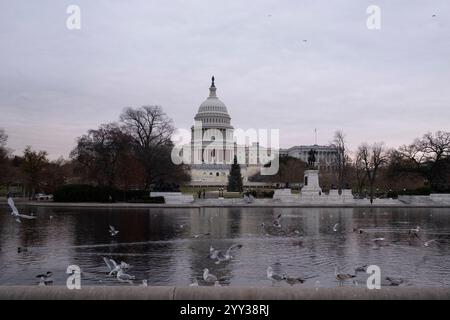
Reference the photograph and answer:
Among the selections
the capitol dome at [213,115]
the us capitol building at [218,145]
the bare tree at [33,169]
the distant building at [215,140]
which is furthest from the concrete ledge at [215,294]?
the capitol dome at [213,115]

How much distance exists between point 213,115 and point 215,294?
156 m

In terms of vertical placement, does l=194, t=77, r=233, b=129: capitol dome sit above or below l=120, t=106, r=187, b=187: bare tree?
above

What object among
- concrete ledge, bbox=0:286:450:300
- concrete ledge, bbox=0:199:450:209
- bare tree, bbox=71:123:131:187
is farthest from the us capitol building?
concrete ledge, bbox=0:286:450:300

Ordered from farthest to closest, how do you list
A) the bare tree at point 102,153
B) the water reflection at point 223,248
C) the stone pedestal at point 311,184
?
the stone pedestal at point 311,184 → the bare tree at point 102,153 → the water reflection at point 223,248

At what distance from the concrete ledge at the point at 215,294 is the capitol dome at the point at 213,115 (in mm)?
154491

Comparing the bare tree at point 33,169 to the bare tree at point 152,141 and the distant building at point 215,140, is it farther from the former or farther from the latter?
the distant building at point 215,140

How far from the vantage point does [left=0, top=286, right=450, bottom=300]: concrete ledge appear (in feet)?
18.5

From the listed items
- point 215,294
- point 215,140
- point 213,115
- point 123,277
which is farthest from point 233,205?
point 213,115

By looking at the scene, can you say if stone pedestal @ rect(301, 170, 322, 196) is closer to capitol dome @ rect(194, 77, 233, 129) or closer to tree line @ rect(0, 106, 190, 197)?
tree line @ rect(0, 106, 190, 197)

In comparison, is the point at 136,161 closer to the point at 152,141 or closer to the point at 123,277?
the point at 152,141

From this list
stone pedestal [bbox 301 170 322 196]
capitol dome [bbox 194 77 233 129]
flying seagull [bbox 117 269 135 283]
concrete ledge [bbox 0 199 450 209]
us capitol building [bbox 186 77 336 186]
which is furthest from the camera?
capitol dome [bbox 194 77 233 129]

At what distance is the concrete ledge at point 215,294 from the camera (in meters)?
5.63

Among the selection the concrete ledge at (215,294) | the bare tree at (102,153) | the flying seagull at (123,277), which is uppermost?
the bare tree at (102,153)

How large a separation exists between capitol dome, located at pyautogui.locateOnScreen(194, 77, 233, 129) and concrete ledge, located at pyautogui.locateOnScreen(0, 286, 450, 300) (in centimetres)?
15449
